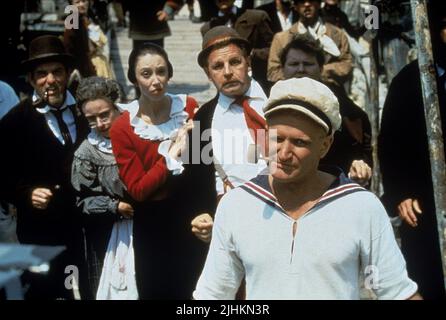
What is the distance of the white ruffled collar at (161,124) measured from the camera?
11.9 ft

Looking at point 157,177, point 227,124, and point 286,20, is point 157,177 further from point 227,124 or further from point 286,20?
point 286,20

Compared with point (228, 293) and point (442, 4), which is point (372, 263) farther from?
point (442, 4)

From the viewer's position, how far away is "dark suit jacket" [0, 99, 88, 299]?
388 cm

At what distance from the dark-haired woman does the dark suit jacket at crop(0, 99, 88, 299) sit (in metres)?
0.43

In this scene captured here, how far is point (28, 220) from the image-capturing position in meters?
3.93

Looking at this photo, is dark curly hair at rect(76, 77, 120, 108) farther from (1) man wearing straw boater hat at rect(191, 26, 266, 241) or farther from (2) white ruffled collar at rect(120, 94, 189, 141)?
(1) man wearing straw boater hat at rect(191, 26, 266, 241)

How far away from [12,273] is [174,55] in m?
5.91

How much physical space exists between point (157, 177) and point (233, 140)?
439 mm

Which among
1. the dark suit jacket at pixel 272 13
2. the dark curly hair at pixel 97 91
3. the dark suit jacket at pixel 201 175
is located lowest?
the dark suit jacket at pixel 201 175

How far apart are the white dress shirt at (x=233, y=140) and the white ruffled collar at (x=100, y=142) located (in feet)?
2.16

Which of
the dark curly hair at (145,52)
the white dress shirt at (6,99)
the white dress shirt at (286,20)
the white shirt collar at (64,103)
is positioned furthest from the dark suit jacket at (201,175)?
the white dress shirt at (286,20)

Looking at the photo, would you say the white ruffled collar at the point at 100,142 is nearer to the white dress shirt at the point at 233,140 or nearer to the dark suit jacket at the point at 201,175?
the dark suit jacket at the point at 201,175

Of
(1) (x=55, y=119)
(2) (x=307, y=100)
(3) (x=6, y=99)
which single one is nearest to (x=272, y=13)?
(3) (x=6, y=99)

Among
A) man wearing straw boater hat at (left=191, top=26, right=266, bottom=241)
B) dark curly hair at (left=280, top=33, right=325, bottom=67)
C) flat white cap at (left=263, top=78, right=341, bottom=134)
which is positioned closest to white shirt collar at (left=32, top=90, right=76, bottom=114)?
man wearing straw boater hat at (left=191, top=26, right=266, bottom=241)
